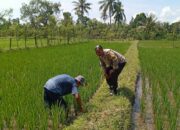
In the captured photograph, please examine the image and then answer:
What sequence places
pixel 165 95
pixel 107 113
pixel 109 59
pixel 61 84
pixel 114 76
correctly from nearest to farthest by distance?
1. pixel 61 84
2. pixel 107 113
3. pixel 109 59
4. pixel 114 76
5. pixel 165 95

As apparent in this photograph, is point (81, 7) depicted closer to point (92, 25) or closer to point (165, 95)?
point (92, 25)

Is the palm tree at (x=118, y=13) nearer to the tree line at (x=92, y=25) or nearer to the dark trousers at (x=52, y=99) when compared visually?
the tree line at (x=92, y=25)

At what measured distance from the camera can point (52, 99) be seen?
223 inches

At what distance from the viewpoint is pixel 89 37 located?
167 ft

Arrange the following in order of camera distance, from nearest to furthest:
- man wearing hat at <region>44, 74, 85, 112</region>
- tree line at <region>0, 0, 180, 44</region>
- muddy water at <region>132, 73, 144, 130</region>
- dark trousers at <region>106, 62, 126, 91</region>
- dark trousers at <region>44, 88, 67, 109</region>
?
man wearing hat at <region>44, 74, 85, 112</region>
dark trousers at <region>44, 88, 67, 109</region>
muddy water at <region>132, 73, 144, 130</region>
dark trousers at <region>106, 62, 126, 91</region>
tree line at <region>0, 0, 180, 44</region>

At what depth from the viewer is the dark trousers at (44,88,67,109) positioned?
220 inches

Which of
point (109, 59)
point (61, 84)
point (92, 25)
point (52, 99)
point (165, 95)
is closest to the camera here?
point (61, 84)

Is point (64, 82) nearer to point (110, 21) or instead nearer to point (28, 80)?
point (28, 80)

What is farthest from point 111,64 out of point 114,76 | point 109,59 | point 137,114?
point 137,114

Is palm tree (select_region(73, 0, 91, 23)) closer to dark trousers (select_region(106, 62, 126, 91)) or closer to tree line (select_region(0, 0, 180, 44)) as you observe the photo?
tree line (select_region(0, 0, 180, 44))

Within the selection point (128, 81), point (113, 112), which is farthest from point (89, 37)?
point (113, 112)

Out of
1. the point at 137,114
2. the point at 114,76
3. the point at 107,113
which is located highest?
the point at 114,76

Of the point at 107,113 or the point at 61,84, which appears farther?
the point at 107,113

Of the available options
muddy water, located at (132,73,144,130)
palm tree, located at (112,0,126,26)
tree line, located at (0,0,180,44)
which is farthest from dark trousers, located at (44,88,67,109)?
palm tree, located at (112,0,126,26)
